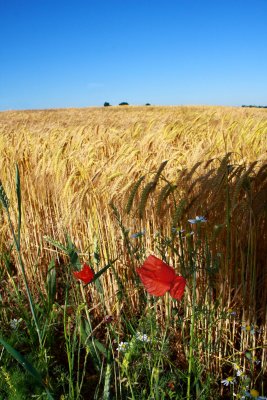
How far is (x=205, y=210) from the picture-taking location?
145cm

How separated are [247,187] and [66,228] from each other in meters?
1.08

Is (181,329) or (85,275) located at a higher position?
(85,275)

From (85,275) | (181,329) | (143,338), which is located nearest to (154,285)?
(85,275)

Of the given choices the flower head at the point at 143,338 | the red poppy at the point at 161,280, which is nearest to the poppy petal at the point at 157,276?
the red poppy at the point at 161,280

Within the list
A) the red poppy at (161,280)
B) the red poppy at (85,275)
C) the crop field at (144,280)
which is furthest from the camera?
the crop field at (144,280)

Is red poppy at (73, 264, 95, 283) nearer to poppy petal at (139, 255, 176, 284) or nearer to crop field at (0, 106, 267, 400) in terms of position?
crop field at (0, 106, 267, 400)

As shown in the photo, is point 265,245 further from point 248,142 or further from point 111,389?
point 248,142

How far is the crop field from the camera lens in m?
1.23

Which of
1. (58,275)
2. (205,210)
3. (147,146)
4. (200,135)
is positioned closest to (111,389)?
(205,210)

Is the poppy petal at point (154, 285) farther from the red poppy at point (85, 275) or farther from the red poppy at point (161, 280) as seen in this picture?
the red poppy at point (85, 275)

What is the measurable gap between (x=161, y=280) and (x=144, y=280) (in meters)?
0.04

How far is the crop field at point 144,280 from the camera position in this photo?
1.23 meters

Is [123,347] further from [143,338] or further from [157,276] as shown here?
[157,276]

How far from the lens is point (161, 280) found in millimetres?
875
